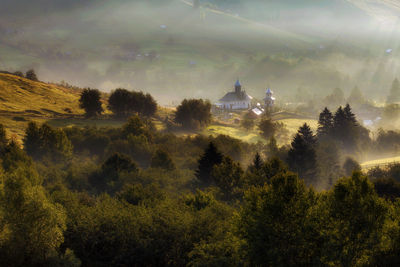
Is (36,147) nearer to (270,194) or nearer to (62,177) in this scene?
(62,177)

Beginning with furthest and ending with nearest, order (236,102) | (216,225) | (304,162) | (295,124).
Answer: (236,102) < (295,124) < (304,162) < (216,225)

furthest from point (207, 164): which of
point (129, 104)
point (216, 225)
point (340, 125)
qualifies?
point (129, 104)

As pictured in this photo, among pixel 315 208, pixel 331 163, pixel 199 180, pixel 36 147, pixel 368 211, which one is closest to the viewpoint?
pixel 368 211

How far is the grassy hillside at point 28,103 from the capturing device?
3682 inches

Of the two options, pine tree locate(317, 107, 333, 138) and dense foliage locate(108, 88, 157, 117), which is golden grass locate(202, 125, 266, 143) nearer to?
pine tree locate(317, 107, 333, 138)

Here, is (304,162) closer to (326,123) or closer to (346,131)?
(346,131)

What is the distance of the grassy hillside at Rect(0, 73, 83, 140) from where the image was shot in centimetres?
9353

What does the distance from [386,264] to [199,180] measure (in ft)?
122

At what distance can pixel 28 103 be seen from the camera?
356 ft

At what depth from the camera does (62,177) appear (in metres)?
63.2

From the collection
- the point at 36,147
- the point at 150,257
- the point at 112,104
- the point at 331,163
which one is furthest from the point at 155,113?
the point at 150,257

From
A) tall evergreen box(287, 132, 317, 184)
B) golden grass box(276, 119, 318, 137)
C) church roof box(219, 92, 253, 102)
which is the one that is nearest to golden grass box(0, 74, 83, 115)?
tall evergreen box(287, 132, 317, 184)

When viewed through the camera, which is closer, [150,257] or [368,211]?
[368,211]

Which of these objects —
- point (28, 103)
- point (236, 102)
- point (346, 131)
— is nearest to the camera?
point (346, 131)
